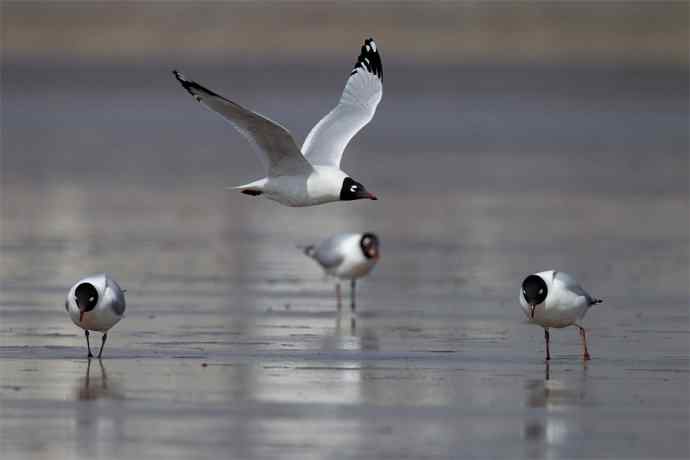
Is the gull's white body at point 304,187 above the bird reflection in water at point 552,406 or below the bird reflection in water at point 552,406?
above

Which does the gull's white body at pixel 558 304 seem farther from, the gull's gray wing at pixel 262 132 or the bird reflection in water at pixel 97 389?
the bird reflection in water at pixel 97 389

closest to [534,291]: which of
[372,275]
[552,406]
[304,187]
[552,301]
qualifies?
[552,301]

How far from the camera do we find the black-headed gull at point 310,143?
12719 mm

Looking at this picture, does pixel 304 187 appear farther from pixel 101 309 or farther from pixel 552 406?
pixel 552 406

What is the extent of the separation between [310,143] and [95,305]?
3027mm

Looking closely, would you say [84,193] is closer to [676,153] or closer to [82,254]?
[82,254]

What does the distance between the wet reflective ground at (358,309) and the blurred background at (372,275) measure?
0.12 feet

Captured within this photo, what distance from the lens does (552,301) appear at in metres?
12.4

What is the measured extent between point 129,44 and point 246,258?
47743 millimetres

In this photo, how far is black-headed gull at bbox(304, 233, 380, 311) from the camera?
1622 cm

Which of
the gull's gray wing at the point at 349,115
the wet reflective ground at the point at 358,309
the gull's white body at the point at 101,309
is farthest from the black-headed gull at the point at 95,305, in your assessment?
the gull's gray wing at the point at 349,115

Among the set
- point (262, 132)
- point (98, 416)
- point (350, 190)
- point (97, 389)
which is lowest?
point (98, 416)

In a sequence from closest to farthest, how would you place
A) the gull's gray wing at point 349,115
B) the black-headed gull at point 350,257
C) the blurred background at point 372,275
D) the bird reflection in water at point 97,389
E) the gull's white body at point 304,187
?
the blurred background at point 372,275
the bird reflection in water at point 97,389
the gull's white body at point 304,187
the gull's gray wing at point 349,115
the black-headed gull at point 350,257

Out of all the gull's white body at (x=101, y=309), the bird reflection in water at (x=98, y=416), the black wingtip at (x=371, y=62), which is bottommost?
the bird reflection in water at (x=98, y=416)
